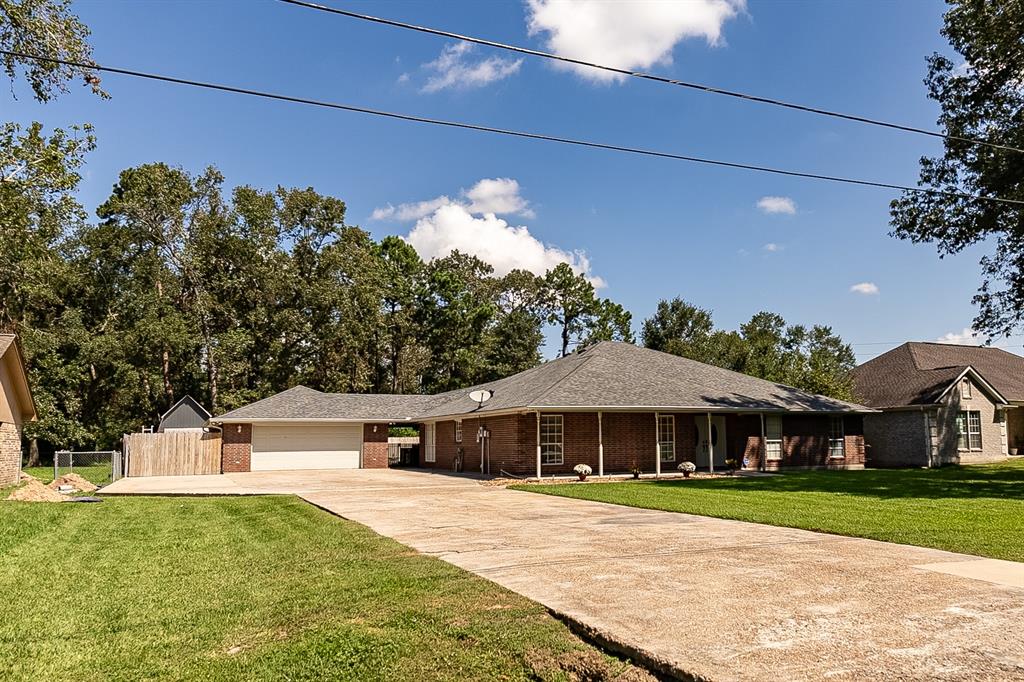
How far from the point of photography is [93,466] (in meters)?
35.2

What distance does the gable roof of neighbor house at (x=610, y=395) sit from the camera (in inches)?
873

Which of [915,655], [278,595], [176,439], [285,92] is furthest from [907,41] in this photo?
[176,439]

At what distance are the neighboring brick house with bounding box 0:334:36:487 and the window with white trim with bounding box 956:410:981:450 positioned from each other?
35.6 m

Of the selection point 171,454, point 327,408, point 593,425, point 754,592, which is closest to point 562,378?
point 593,425

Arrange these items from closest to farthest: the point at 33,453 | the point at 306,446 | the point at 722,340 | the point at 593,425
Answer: the point at 593,425, the point at 306,446, the point at 33,453, the point at 722,340

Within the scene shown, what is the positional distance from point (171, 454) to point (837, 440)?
27.1m

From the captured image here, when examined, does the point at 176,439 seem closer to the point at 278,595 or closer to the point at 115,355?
the point at 115,355

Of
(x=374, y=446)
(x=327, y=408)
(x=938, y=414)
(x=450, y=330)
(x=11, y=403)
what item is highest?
(x=450, y=330)

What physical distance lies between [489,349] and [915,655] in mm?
46386

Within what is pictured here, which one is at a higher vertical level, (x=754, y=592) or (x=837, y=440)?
(x=837, y=440)

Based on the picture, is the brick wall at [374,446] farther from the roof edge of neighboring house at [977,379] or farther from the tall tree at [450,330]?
the roof edge of neighboring house at [977,379]

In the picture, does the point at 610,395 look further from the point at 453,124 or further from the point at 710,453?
the point at 453,124

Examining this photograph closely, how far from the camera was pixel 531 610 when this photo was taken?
5.59 meters

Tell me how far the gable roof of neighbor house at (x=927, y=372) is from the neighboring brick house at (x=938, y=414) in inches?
1.8
